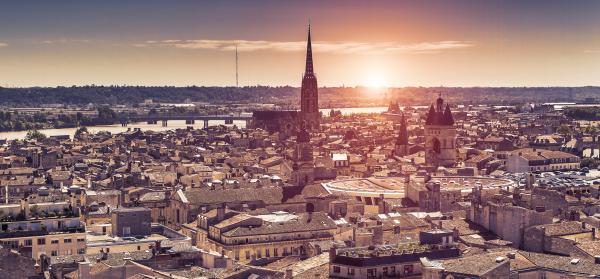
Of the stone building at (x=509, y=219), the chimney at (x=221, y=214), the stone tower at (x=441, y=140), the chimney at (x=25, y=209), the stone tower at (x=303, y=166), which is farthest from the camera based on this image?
the stone tower at (x=441, y=140)

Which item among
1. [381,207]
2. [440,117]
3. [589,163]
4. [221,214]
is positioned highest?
[440,117]

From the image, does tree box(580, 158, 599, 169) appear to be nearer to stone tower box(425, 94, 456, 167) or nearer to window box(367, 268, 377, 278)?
stone tower box(425, 94, 456, 167)

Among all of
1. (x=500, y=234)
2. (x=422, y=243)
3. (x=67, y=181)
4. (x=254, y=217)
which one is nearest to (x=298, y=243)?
(x=254, y=217)

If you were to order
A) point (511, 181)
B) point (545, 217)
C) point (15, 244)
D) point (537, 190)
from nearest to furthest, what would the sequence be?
point (15, 244)
point (545, 217)
point (537, 190)
point (511, 181)

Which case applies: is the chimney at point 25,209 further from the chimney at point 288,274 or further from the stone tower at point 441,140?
the stone tower at point 441,140

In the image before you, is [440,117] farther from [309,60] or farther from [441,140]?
[309,60]

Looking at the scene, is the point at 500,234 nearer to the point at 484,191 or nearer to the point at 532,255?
the point at 532,255

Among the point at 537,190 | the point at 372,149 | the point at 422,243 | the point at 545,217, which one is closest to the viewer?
the point at 422,243

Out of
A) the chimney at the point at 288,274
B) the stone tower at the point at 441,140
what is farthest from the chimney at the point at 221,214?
the stone tower at the point at 441,140

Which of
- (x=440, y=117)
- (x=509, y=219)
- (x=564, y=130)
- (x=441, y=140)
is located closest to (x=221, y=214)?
(x=509, y=219)

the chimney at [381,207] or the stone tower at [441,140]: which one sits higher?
the stone tower at [441,140]

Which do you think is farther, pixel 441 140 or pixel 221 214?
pixel 441 140
